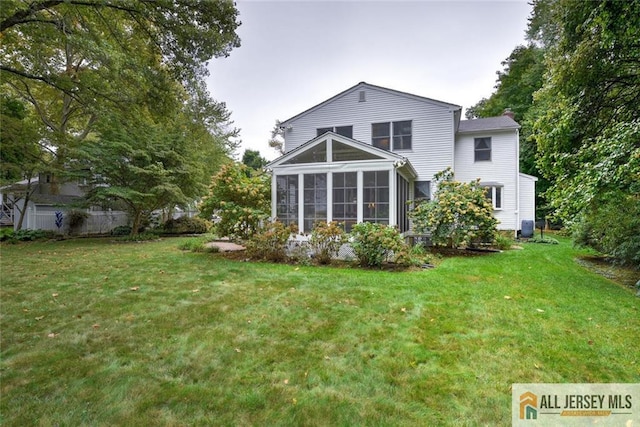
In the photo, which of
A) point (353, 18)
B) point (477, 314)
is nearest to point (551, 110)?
point (477, 314)

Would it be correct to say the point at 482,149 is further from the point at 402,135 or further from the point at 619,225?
the point at 619,225

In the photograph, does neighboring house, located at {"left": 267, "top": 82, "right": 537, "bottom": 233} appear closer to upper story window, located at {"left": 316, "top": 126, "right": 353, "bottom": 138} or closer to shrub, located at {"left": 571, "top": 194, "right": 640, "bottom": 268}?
upper story window, located at {"left": 316, "top": 126, "right": 353, "bottom": 138}

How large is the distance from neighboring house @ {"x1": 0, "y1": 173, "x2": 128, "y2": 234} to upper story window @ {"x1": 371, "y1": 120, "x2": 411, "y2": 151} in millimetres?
14104

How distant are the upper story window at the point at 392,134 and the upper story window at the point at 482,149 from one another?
3.53m

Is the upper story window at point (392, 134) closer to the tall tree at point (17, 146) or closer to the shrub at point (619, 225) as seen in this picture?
the shrub at point (619, 225)

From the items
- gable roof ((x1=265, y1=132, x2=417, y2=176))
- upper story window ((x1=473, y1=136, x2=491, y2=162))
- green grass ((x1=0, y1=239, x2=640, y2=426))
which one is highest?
upper story window ((x1=473, y1=136, x2=491, y2=162))

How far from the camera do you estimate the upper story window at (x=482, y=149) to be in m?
13.9

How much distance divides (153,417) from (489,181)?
15.2 metres

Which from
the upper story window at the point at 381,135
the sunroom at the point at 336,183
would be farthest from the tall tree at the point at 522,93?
the sunroom at the point at 336,183

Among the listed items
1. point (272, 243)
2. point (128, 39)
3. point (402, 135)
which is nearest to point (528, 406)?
point (272, 243)

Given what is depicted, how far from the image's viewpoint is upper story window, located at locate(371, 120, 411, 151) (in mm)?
13336

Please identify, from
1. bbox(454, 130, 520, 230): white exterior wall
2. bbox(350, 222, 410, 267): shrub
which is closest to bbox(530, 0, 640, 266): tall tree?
bbox(350, 222, 410, 267): shrub

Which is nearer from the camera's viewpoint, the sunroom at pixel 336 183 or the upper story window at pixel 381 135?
the sunroom at pixel 336 183

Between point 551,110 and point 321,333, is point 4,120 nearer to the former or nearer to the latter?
point 321,333
